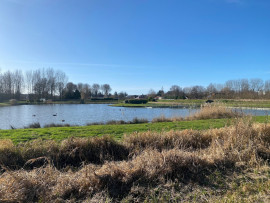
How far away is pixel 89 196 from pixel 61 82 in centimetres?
7255

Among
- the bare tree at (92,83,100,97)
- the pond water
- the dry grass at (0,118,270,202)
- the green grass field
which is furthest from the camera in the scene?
the bare tree at (92,83,100,97)

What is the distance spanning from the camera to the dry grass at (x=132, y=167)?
2648 mm

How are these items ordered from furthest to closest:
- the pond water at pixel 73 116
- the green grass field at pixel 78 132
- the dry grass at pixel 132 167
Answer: the pond water at pixel 73 116, the green grass field at pixel 78 132, the dry grass at pixel 132 167

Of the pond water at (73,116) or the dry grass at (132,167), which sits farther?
the pond water at (73,116)

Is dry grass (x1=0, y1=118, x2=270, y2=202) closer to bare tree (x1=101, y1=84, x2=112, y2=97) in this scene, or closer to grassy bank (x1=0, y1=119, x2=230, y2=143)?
grassy bank (x1=0, y1=119, x2=230, y2=143)

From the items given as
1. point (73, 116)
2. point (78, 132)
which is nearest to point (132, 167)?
point (78, 132)

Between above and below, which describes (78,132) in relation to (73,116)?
above

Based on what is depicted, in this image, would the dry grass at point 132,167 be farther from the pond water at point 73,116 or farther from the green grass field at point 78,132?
the pond water at point 73,116

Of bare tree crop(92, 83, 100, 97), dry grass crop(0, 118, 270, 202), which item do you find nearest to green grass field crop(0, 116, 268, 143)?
dry grass crop(0, 118, 270, 202)

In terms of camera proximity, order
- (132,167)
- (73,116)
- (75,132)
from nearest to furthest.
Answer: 1. (132,167)
2. (75,132)
3. (73,116)

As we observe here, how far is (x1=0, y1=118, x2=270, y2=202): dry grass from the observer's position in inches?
104

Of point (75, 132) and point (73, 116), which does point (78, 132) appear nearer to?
point (75, 132)

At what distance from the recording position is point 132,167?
3.22 m

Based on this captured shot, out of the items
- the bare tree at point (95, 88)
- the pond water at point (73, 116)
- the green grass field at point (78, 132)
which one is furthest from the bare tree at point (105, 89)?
the green grass field at point (78, 132)
